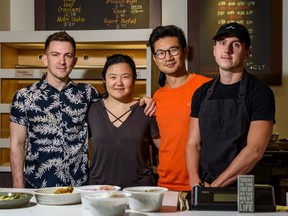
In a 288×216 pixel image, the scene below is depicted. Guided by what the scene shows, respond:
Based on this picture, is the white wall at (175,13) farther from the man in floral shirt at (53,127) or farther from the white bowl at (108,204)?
the white bowl at (108,204)

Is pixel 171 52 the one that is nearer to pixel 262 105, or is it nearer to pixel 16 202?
pixel 262 105

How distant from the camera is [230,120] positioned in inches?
93.4

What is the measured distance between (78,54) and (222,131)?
1964mm

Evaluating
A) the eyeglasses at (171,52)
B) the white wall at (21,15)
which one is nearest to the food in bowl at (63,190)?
the eyeglasses at (171,52)

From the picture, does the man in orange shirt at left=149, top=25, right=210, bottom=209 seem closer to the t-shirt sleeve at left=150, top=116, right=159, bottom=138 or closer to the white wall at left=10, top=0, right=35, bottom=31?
the t-shirt sleeve at left=150, top=116, right=159, bottom=138

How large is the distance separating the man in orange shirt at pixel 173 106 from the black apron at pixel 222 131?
243mm

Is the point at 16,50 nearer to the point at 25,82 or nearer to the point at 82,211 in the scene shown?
the point at 25,82

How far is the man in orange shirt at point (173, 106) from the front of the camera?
106 inches

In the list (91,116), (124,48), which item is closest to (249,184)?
(91,116)

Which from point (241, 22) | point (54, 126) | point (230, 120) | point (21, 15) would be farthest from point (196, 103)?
point (21, 15)

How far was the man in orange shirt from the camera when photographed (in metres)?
2.68

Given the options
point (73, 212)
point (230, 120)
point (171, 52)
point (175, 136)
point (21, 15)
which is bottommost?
point (73, 212)

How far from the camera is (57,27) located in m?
4.10

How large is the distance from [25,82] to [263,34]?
82.4 inches
